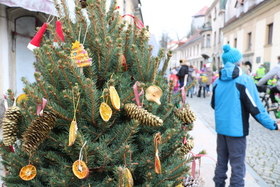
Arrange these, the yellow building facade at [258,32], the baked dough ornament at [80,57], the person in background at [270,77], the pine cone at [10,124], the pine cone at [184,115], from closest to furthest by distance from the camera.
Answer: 1. the baked dough ornament at [80,57]
2. the pine cone at [10,124]
3. the pine cone at [184,115]
4. the person in background at [270,77]
5. the yellow building facade at [258,32]

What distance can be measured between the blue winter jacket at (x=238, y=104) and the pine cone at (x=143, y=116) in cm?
183

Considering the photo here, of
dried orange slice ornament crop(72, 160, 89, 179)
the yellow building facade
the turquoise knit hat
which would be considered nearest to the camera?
dried orange slice ornament crop(72, 160, 89, 179)

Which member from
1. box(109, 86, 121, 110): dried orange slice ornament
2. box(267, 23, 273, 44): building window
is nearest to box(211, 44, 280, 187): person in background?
box(109, 86, 121, 110): dried orange slice ornament

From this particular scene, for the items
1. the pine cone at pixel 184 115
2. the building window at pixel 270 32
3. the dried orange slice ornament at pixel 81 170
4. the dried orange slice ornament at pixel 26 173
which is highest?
the building window at pixel 270 32

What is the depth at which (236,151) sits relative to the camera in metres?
2.77

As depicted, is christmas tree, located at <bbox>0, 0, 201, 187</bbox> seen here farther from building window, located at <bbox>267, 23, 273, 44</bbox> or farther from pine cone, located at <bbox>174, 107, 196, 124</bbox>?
building window, located at <bbox>267, 23, 273, 44</bbox>

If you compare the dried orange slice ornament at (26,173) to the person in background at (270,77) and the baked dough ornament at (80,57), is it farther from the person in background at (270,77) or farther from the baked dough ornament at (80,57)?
the person in background at (270,77)

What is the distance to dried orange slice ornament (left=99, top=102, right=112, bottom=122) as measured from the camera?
3.88 feet

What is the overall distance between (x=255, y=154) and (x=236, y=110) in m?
2.63

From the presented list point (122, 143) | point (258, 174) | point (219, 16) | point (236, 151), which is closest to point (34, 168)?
point (122, 143)

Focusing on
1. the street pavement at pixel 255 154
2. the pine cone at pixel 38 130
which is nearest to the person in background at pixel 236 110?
the street pavement at pixel 255 154

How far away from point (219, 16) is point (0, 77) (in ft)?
106

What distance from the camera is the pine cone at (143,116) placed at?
117cm

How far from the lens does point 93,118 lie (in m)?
1.25
